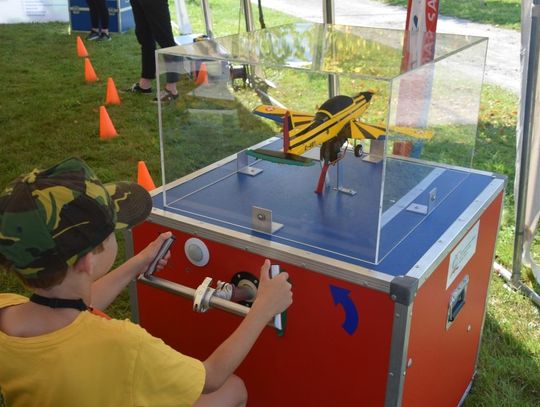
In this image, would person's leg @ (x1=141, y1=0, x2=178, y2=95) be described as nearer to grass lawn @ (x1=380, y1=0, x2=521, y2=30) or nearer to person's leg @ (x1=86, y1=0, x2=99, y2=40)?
grass lawn @ (x1=380, y1=0, x2=521, y2=30)

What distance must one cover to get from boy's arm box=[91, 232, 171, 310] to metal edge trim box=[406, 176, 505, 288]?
2.07ft

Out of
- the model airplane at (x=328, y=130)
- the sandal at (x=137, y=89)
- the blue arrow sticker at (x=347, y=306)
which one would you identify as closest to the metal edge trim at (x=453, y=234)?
the blue arrow sticker at (x=347, y=306)

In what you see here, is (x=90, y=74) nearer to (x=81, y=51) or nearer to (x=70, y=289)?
(x=81, y=51)

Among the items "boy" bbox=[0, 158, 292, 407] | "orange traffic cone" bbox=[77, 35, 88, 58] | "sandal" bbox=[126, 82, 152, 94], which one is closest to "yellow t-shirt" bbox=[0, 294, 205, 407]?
"boy" bbox=[0, 158, 292, 407]

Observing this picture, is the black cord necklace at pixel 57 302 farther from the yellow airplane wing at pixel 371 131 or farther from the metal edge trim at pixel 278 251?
the yellow airplane wing at pixel 371 131

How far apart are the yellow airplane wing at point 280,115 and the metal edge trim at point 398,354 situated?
0.56 m

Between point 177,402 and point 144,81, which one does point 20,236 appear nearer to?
point 177,402

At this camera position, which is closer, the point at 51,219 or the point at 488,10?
the point at 51,219

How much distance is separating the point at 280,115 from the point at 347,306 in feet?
2.18

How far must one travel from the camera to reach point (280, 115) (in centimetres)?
178

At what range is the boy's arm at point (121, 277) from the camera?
151cm

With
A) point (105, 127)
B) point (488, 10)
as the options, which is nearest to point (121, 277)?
point (105, 127)

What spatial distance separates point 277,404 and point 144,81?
4340 millimetres

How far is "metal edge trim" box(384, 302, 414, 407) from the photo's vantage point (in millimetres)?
1295
